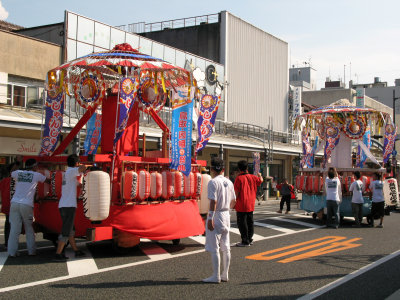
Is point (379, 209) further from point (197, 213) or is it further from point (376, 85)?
point (376, 85)

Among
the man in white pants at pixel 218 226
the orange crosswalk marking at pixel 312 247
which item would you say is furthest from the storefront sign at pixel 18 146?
the man in white pants at pixel 218 226

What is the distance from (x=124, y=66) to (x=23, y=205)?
3.42 metres

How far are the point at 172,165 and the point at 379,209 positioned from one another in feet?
25.1

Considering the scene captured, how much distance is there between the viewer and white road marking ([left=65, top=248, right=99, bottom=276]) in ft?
24.6

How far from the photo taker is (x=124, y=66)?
9953mm

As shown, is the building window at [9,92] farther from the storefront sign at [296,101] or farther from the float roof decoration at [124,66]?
the storefront sign at [296,101]

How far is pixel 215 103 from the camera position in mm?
11242

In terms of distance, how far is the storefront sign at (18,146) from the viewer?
20958mm

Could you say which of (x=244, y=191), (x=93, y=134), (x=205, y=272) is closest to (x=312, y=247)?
(x=244, y=191)

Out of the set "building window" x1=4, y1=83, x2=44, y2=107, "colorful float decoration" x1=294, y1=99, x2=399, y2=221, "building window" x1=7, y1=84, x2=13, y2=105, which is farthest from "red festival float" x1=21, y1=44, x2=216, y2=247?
"building window" x1=4, y1=83, x2=44, y2=107

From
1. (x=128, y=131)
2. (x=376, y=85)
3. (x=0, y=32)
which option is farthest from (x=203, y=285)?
(x=376, y=85)

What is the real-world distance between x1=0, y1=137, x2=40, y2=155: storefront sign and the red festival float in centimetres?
1089

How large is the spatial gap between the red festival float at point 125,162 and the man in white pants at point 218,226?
228 centimetres

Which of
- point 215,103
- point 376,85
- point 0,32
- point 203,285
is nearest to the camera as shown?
point 203,285
